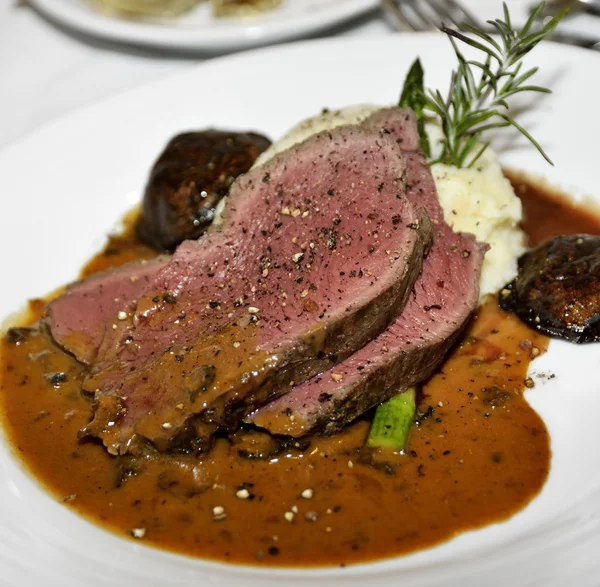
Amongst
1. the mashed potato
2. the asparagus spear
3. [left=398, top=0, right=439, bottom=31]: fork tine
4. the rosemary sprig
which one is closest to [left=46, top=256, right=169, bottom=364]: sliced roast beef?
the asparagus spear

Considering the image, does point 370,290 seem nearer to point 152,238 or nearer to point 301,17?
point 152,238

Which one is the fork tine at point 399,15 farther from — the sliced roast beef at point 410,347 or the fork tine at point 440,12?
the sliced roast beef at point 410,347

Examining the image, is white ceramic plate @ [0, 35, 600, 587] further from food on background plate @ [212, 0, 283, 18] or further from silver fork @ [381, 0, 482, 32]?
food on background plate @ [212, 0, 283, 18]

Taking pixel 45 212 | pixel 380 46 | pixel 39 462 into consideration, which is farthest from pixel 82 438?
pixel 380 46

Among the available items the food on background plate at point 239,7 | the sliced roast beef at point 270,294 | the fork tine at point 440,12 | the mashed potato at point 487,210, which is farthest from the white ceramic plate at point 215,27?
the mashed potato at point 487,210

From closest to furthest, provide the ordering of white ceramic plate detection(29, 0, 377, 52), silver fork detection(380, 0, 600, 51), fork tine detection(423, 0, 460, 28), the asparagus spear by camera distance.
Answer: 1. the asparagus spear
2. silver fork detection(380, 0, 600, 51)
3. fork tine detection(423, 0, 460, 28)
4. white ceramic plate detection(29, 0, 377, 52)

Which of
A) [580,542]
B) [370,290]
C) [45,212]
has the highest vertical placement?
[45,212]

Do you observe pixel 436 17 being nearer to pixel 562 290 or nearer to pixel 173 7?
pixel 173 7
